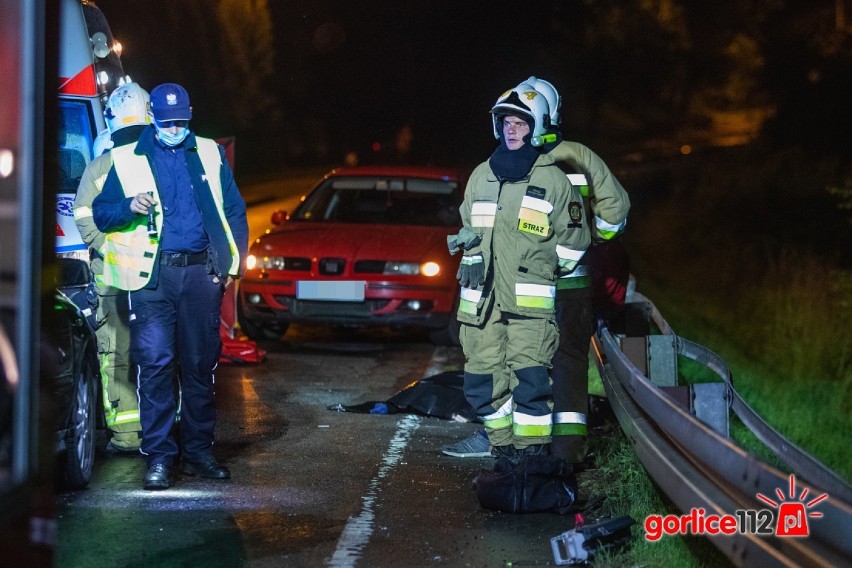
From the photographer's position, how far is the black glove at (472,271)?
6.38 m

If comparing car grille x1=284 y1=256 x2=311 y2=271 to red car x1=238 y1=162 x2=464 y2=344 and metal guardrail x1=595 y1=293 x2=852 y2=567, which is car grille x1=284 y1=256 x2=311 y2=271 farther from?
metal guardrail x1=595 y1=293 x2=852 y2=567

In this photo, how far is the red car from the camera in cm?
1144

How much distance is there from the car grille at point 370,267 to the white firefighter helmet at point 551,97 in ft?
15.6

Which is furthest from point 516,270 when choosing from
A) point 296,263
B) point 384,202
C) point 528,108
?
point 384,202

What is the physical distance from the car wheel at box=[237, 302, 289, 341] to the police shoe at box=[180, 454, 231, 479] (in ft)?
17.1

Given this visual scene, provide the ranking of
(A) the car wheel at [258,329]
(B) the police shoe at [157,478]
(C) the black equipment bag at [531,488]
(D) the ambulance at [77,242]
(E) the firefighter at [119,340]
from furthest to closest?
(A) the car wheel at [258,329] < (E) the firefighter at [119,340] < (B) the police shoe at [157,478] < (D) the ambulance at [77,242] < (C) the black equipment bag at [531,488]

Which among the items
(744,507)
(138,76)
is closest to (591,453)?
(744,507)

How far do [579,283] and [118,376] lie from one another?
2.52m

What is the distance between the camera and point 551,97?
6738 millimetres

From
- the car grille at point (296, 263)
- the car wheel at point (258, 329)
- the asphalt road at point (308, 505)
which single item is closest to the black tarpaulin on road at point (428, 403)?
the asphalt road at point (308, 505)

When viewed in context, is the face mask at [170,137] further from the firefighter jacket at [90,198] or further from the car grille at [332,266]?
the car grille at [332,266]

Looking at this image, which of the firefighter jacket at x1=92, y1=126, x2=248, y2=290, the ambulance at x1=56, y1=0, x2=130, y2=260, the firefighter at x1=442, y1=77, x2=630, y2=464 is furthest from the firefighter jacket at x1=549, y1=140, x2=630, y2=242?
the ambulance at x1=56, y1=0, x2=130, y2=260

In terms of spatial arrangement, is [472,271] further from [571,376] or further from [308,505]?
[308,505]

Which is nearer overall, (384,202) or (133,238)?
(133,238)
